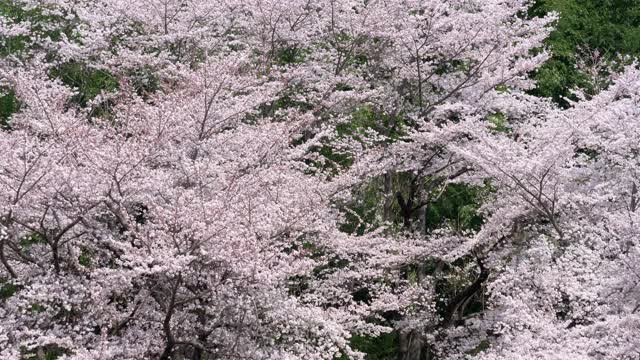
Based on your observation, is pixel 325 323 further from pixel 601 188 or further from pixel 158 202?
pixel 601 188

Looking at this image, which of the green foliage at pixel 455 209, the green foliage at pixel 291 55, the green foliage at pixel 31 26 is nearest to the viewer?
the green foliage at pixel 291 55

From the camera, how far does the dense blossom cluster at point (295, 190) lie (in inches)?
309

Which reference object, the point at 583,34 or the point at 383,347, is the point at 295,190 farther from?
the point at 583,34

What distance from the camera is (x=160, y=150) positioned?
354 inches

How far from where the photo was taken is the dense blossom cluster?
25.7 feet

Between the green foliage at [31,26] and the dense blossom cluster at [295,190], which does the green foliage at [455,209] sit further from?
the green foliage at [31,26]

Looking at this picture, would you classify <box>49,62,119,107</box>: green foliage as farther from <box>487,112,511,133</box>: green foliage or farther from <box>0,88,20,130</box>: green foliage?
<box>487,112,511,133</box>: green foliage

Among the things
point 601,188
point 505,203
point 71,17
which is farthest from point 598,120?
point 71,17

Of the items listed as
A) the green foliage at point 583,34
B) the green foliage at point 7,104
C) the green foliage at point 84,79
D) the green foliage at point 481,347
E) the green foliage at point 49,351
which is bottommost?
the green foliage at point 49,351

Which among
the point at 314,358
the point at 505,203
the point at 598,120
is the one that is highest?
the point at 598,120

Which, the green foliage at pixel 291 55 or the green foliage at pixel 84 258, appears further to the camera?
the green foliage at pixel 291 55

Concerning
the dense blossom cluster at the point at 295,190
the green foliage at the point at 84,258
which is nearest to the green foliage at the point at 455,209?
the dense blossom cluster at the point at 295,190

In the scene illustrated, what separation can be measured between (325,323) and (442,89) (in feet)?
23.0

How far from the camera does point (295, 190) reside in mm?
9828
